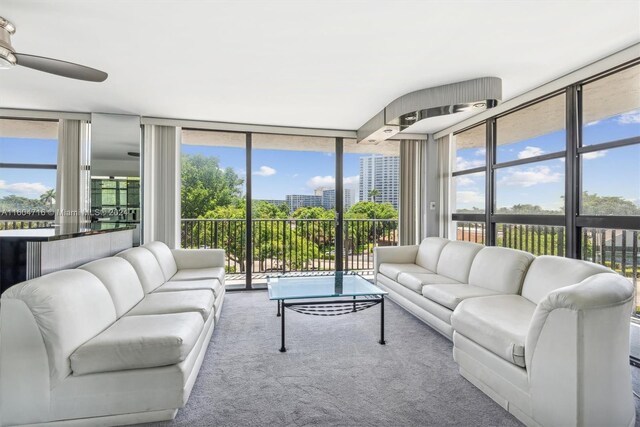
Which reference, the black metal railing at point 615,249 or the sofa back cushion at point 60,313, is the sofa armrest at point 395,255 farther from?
the sofa back cushion at point 60,313

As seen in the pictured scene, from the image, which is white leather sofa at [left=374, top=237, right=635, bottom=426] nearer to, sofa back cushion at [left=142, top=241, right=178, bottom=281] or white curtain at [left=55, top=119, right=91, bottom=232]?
sofa back cushion at [left=142, top=241, right=178, bottom=281]

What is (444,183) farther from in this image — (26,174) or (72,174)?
(26,174)

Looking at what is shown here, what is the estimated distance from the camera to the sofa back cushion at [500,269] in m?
2.70

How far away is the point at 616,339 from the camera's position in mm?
1515

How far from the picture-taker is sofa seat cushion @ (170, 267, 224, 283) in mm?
3326

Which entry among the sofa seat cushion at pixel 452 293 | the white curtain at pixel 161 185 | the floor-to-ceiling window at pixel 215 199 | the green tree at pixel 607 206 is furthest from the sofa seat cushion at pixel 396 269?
the white curtain at pixel 161 185

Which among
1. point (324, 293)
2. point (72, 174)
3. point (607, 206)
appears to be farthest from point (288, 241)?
point (607, 206)

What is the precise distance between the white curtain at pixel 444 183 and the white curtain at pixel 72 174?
498cm

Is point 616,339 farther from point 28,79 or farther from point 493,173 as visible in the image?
point 28,79

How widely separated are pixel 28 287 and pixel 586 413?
8.89 ft

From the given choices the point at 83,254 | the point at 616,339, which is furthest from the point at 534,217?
the point at 83,254

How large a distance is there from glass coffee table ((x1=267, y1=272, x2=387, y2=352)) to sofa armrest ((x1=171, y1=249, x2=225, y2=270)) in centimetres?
79

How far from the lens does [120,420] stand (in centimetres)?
166

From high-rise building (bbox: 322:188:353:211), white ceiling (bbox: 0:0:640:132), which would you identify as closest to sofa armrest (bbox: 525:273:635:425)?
white ceiling (bbox: 0:0:640:132)
